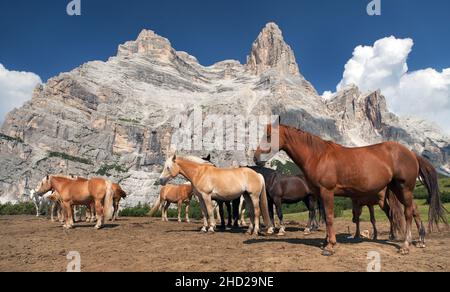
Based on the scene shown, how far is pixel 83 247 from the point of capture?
32.6 feet

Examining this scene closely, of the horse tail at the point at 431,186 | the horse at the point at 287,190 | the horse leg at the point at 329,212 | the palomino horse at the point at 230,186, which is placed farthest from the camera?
the horse at the point at 287,190

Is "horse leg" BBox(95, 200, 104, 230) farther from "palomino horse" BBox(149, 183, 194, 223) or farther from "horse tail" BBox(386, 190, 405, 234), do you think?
"horse tail" BBox(386, 190, 405, 234)

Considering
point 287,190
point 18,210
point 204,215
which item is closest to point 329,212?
point 287,190

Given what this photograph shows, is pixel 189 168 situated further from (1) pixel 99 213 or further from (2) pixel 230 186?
(1) pixel 99 213

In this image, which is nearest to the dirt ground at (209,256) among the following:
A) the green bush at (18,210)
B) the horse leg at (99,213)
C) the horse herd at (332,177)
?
the horse herd at (332,177)

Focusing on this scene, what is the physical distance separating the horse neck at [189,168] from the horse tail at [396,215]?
7.20 meters

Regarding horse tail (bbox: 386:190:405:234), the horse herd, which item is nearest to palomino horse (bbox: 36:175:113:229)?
the horse herd

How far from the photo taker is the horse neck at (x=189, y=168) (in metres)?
13.1

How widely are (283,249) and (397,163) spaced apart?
3957mm

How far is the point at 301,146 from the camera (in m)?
9.23

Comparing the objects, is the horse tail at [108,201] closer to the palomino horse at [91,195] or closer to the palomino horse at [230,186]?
the palomino horse at [91,195]

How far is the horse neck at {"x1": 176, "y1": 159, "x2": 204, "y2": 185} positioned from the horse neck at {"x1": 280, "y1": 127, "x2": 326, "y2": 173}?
4.92 metres

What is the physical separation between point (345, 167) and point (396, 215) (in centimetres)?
439
